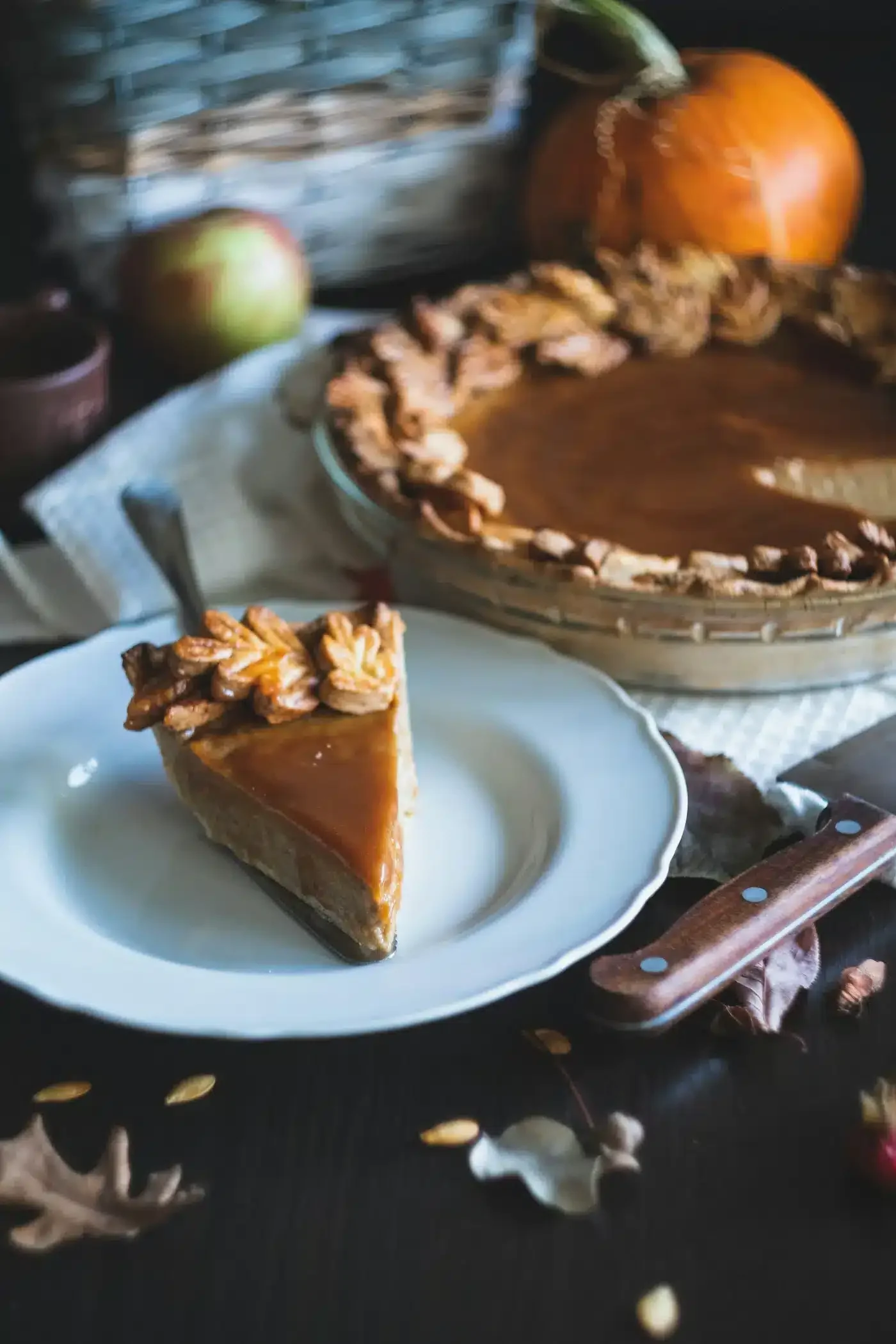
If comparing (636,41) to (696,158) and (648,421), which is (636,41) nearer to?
(696,158)

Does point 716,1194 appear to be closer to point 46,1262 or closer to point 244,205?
point 46,1262

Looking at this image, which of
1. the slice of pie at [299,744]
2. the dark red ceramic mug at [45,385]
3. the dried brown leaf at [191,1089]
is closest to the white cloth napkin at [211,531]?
the dark red ceramic mug at [45,385]

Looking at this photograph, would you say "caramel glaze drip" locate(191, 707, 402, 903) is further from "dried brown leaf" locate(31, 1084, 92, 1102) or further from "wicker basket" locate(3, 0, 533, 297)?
"wicker basket" locate(3, 0, 533, 297)

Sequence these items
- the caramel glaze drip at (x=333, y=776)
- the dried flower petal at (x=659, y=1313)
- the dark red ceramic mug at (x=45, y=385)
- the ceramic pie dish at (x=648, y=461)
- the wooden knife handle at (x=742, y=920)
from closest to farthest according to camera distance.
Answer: the dried flower petal at (x=659, y=1313) → the wooden knife handle at (x=742, y=920) → the caramel glaze drip at (x=333, y=776) → the ceramic pie dish at (x=648, y=461) → the dark red ceramic mug at (x=45, y=385)

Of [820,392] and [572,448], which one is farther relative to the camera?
[820,392]

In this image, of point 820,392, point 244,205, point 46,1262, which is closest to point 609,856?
point 46,1262

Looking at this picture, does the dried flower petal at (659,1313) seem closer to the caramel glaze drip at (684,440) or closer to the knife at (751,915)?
the knife at (751,915)
